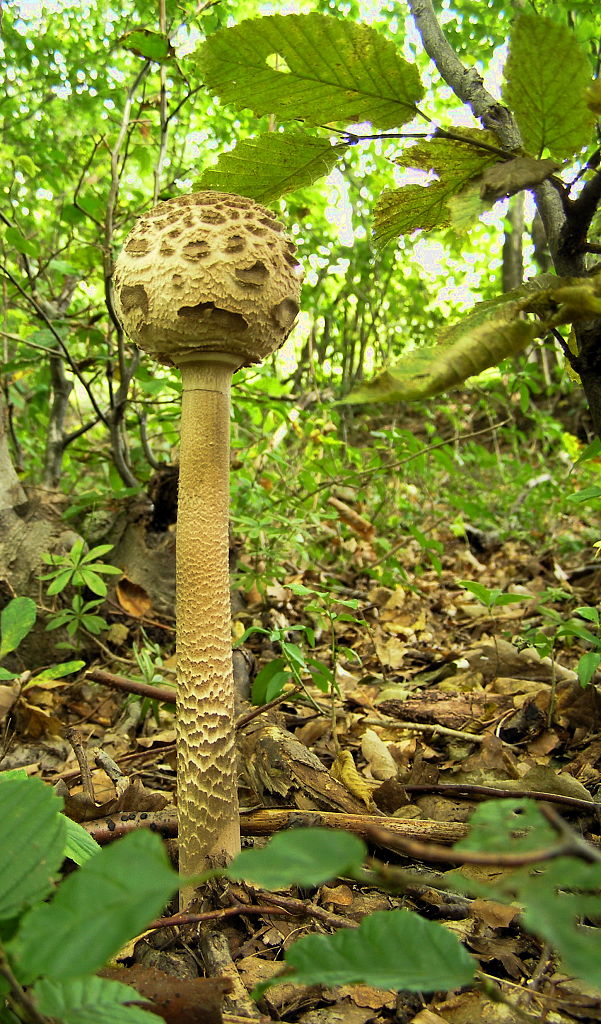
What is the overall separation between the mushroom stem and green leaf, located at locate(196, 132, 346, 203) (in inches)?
19.5

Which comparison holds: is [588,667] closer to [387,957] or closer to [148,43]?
[387,957]

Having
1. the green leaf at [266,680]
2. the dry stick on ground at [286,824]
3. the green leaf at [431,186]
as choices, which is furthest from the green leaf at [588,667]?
the green leaf at [431,186]

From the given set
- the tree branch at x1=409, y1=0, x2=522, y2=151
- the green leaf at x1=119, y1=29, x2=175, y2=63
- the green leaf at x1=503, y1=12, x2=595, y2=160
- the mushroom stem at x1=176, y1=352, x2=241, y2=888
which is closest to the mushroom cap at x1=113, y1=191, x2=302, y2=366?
the mushroom stem at x1=176, y1=352, x2=241, y2=888

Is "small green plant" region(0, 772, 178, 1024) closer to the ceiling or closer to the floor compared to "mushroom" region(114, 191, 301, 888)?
closer to the floor

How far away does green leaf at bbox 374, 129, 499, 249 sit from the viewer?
1163 mm

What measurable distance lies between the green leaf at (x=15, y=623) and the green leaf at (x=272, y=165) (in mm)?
1475

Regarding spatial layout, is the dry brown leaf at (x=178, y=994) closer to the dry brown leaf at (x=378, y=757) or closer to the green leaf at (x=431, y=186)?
the dry brown leaf at (x=378, y=757)

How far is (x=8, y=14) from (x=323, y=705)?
527cm

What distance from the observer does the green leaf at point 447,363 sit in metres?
0.80

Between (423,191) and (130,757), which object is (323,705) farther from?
(423,191)

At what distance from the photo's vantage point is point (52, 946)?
65 centimetres

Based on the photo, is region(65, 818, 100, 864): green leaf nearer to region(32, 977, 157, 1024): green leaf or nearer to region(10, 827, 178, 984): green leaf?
region(32, 977, 157, 1024): green leaf

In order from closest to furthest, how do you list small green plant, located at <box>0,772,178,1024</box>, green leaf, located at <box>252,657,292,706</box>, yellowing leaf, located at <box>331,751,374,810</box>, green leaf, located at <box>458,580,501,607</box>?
small green plant, located at <box>0,772,178,1024</box>, yellowing leaf, located at <box>331,751,374,810</box>, green leaf, located at <box>252,657,292,706</box>, green leaf, located at <box>458,580,501,607</box>

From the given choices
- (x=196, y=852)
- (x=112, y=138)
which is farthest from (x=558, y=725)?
(x=112, y=138)
